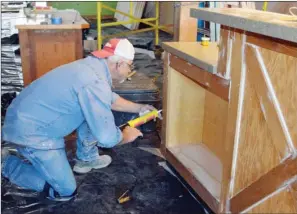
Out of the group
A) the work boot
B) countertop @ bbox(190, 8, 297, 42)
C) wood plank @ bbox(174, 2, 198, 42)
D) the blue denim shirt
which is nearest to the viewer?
countertop @ bbox(190, 8, 297, 42)

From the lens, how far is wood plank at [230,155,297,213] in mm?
1557

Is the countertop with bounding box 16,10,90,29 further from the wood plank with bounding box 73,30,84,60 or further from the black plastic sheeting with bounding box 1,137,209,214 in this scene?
the black plastic sheeting with bounding box 1,137,209,214

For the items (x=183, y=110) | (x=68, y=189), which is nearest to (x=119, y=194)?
(x=68, y=189)

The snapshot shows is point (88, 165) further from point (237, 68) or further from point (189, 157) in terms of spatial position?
point (237, 68)

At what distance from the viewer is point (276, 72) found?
5.14 feet

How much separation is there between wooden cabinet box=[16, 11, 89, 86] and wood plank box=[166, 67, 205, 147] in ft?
4.07

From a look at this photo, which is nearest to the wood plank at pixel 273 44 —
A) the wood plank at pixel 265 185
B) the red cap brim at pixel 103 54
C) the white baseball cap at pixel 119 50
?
the wood plank at pixel 265 185

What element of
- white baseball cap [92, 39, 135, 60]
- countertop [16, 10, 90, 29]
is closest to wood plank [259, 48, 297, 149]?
white baseball cap [92, 39, 135, 60]

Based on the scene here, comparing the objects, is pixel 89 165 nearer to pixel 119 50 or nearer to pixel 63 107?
pixel 63 107

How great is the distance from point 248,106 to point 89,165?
139 cm

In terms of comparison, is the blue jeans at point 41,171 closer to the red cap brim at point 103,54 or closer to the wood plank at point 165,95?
the red cap brim at point 103,54

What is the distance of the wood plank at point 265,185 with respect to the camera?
1557mm

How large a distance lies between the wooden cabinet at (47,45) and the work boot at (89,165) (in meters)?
1.15

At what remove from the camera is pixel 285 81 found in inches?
59.9
